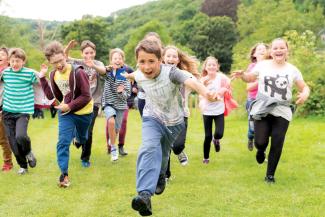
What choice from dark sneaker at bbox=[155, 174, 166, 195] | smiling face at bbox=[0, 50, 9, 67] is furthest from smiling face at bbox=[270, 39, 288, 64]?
smiling face at bbox=[0, 50, 9, 67]

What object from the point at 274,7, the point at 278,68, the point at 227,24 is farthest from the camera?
the point at 227,24

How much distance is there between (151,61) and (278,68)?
2.51 metres

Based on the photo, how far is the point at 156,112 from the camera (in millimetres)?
5695

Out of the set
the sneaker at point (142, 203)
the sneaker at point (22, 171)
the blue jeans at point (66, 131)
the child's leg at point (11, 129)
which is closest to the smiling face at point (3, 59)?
the child's leg at point (11, 129)

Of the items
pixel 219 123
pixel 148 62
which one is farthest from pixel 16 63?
pixel 219 123

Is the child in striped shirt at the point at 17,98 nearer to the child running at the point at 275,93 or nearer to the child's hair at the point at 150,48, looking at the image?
the child's hair at the point at 150,48

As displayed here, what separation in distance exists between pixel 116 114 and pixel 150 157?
14.7ft

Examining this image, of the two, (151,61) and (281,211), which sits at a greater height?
(151,61)

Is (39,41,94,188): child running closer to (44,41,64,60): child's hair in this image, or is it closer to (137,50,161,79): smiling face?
(44,41,64,60): child's hair

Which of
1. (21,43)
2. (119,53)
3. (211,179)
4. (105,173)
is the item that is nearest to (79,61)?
(119,53)

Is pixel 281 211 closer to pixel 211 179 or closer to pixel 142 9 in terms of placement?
pixel 211 179

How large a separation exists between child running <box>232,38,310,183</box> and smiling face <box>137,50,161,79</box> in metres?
1.90

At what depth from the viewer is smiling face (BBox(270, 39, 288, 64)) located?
277 inches

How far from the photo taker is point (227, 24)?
80625 mm
